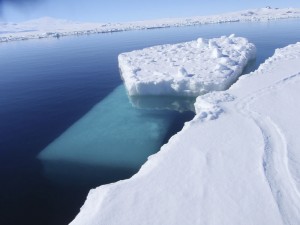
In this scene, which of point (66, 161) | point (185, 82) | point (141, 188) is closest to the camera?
point (141, 188)

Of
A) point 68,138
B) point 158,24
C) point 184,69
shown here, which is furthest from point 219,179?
point 158,24

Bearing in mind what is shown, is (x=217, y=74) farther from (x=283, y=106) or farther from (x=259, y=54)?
(x=259, y=54)

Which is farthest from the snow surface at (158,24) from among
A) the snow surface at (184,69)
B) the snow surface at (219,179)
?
the snow surface at (219,179)

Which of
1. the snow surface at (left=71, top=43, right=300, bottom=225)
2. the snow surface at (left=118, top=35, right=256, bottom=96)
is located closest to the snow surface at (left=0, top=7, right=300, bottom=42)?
the snow surface at (left=118, top=35, right=256, bottom=96)

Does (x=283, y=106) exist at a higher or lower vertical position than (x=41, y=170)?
higher

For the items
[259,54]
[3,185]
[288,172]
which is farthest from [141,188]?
[259,54]

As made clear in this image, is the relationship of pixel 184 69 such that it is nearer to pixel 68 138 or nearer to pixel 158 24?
pixel 68 138
